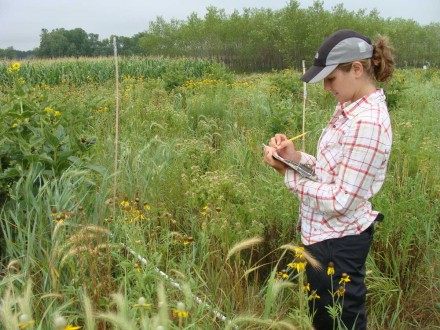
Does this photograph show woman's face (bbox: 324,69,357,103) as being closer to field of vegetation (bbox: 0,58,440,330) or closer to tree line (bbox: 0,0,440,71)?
field of vegetation (bbox: 0,58,440,330)

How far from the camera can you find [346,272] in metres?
1.89

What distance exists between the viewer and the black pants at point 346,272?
1890 millimetres

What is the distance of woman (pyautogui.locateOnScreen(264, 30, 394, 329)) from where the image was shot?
67.8 inches

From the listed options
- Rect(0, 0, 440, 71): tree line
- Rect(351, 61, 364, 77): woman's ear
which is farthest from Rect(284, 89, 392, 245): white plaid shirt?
Rect(0, 0, 440, 71): tree line

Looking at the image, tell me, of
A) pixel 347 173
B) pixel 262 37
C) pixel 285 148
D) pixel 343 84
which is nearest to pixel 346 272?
pixel 347 173

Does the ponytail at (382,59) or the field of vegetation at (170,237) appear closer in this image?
the ponytail at (382,59)

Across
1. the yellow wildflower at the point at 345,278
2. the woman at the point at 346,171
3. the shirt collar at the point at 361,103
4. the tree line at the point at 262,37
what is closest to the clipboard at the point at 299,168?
the woman at the point at 346,171

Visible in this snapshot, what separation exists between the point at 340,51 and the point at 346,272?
887 millimetres

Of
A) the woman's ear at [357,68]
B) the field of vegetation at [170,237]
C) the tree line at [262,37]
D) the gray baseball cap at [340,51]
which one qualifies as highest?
the tree line at [262,37]

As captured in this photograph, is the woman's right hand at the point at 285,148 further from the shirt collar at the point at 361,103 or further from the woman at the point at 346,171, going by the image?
the shirt collar at the point at 361,103

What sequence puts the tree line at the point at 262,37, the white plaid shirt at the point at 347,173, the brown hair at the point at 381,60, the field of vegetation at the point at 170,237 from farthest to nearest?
the tree line at the point at 262,37 → the field of vegetation at the point at 170,237 → the brown hair at the point at 381,60 → the white plaid shirt at the point at 347,173

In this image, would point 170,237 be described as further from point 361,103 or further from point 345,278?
point 361,103

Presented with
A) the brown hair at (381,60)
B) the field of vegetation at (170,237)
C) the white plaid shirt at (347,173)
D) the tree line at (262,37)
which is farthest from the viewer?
the tree line at (262,37)

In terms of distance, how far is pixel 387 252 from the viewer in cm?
276
